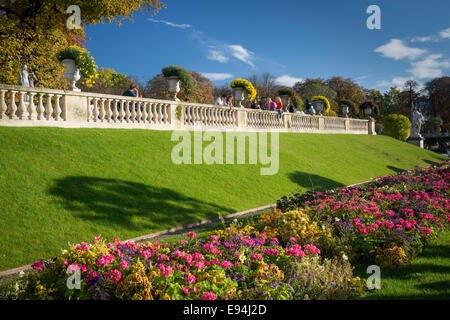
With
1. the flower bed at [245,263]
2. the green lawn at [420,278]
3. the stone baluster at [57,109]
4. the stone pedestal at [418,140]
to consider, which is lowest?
the green lawn at [420,278]

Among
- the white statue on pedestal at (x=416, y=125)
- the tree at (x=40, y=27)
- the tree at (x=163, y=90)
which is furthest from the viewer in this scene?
the tree at (x=163, y=90)

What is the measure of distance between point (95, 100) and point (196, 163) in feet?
13.6

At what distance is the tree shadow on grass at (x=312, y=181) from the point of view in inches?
543

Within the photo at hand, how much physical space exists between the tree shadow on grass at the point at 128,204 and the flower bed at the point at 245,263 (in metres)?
2.52

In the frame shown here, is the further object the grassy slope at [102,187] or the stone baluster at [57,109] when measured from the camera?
the stone baluster at [57,109]

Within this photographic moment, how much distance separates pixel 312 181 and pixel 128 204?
8891mm

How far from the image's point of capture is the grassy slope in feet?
21.7

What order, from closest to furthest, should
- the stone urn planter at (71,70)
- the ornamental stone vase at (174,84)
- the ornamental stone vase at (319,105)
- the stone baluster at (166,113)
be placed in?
1. the stone urn planter at (71,70)
2. the stone baluster at (166,113)
3. the ornamental stone vase at (174,84)
4. the ornamental stone vase at (319,105)

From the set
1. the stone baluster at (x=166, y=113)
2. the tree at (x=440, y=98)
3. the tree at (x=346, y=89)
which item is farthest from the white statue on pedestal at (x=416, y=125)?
the stone baluster at (x=166, y=113)

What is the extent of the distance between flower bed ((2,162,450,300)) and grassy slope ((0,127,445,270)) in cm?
205

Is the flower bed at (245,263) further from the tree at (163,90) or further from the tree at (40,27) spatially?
the tree at (163,90)

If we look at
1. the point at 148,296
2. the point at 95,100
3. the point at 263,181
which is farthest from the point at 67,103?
the point at 148,296

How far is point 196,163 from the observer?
12016mm

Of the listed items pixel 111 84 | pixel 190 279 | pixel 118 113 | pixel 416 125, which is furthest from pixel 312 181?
pixel 111 84
